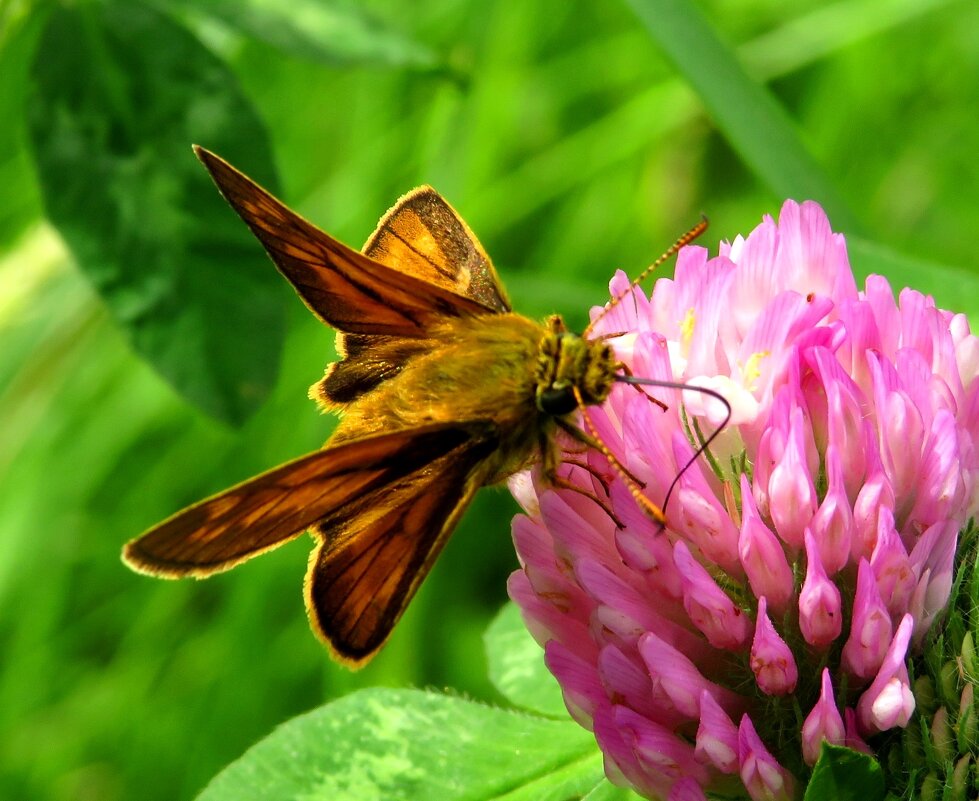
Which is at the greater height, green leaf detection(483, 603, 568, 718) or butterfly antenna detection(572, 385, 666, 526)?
butterfly antenna detection(572, 385, 666, 526)

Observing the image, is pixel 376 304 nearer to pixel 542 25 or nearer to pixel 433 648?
pixel 433 648

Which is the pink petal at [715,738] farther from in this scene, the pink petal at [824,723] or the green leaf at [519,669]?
the green leaf at [519,669]

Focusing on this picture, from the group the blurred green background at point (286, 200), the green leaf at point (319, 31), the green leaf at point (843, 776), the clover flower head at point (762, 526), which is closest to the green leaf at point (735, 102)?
the blurred green background at point (286, 200)

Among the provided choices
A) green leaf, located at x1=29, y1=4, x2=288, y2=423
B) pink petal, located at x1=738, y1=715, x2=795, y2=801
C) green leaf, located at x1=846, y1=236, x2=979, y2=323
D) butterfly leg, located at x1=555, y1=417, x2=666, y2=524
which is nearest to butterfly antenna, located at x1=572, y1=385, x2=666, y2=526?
butterfly leg, located at x1=555, y1=417, x2=666, y2=524

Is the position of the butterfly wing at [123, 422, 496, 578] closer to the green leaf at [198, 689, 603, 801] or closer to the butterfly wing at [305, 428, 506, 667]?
the butterfly wing at [305, 428, 506, 667]

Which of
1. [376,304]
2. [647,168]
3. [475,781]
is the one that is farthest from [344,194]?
[475,781]

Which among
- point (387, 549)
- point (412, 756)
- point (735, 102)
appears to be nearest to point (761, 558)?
point (387, 549)

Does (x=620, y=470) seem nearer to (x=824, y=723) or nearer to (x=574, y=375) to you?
(x=574, y=375)
